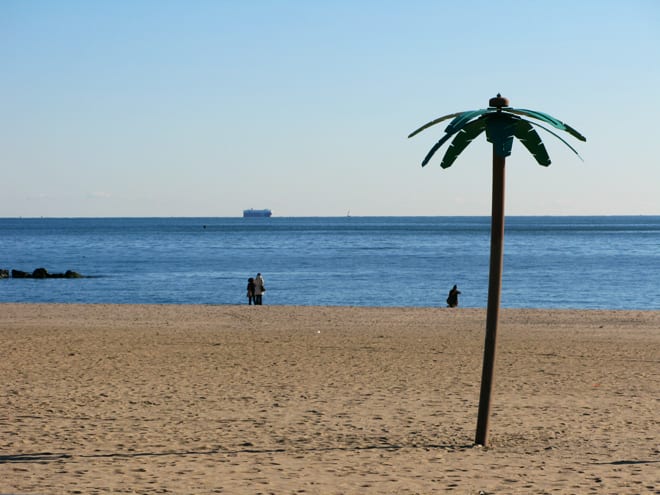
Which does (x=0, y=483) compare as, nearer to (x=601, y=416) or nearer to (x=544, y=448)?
(x=544, y=448)

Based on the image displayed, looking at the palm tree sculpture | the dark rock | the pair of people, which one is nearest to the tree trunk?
the palm tree sculpture

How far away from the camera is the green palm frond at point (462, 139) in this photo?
376 inches

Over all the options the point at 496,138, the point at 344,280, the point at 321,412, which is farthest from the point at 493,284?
the point at 344,280

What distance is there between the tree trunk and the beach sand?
370 millimetres

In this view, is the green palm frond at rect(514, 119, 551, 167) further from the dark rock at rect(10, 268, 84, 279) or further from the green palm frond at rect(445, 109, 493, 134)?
the dark rock at rect(10, 268, 84, 279)

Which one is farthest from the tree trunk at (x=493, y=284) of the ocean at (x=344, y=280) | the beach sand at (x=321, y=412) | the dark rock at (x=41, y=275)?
the dark rock at (x=41, y=275)

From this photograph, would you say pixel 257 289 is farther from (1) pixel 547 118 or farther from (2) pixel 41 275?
(2) pixel 41 275

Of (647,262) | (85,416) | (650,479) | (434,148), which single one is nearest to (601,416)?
(650,479)

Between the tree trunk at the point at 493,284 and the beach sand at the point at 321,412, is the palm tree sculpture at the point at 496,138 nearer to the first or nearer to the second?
the tree trunk at the point at 493,284

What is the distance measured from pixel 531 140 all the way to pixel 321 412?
182 inches

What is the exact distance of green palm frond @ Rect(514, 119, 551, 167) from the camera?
370 inches

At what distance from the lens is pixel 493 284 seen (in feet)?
31.6

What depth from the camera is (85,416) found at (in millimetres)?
11633

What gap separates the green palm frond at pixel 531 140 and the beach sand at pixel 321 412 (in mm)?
3076
